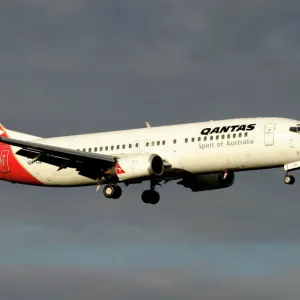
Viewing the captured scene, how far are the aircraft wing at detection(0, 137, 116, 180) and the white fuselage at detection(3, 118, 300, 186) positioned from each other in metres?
1.39

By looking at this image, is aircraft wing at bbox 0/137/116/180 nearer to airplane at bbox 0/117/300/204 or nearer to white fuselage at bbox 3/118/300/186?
airplane at bbox 0/117/300/204

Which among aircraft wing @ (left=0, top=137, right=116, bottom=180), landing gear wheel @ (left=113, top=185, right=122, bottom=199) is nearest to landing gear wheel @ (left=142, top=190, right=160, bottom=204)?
landing gear wheel @ (left=113, top=185, right=122, bottom=199)

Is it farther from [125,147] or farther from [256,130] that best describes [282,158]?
[125,147]

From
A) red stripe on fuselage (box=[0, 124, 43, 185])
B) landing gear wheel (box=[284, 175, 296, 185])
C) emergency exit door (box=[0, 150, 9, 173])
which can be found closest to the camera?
landing gear wheel (box=[284, 175, 296, 185])

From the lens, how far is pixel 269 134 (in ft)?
230

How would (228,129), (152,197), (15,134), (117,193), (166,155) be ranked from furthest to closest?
(15,134) < (152,197) < (117,193) < (166,155) < (228,129)

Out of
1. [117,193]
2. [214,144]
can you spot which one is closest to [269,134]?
[214,144]

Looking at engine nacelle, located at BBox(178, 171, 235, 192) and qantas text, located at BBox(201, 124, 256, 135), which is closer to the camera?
qantas text, located at BBox(201, 124, 256, 135)

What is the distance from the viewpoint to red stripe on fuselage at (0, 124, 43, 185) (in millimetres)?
80625

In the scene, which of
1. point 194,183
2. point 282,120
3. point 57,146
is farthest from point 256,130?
point 57,146

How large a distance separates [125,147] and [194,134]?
5.30 metres

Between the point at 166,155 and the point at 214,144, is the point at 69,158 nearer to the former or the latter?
the point at 166,155

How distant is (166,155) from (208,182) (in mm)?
5699

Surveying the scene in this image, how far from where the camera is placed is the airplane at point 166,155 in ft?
230
